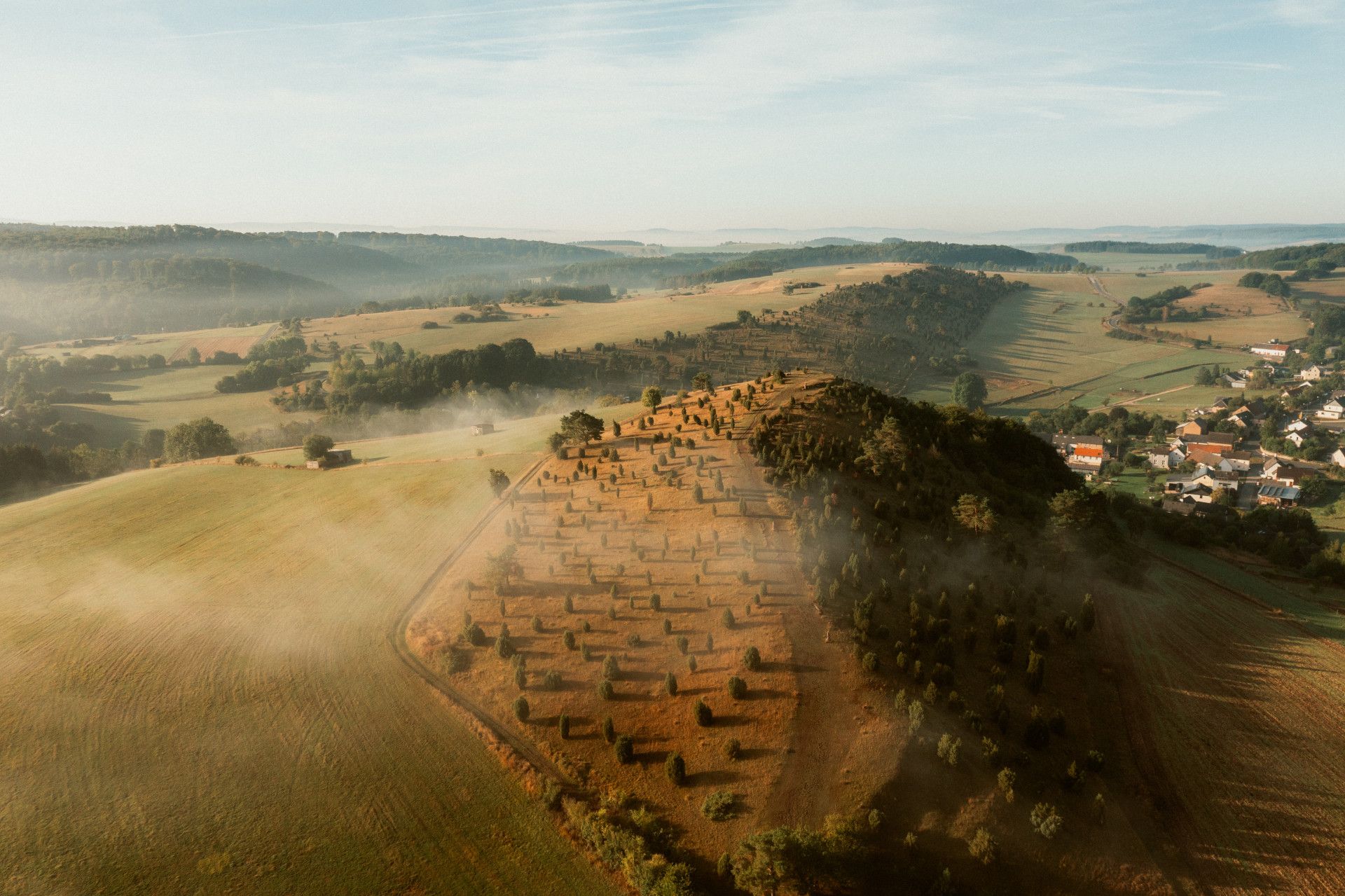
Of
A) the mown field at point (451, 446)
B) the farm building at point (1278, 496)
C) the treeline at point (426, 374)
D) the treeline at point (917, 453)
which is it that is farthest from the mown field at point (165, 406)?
the farm building at point (1278, 496)

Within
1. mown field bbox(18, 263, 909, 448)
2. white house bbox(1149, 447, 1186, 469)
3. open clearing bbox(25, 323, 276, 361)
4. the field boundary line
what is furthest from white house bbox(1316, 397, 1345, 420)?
open clearing bbox(25, 323, 276, 361)

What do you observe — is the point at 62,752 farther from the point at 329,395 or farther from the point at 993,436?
the point at 329,395

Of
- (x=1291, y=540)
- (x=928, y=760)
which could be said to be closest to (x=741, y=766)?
(x=928, y=760)

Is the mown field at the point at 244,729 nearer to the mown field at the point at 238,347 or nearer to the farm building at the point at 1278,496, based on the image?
the mown field at the point at 238,347

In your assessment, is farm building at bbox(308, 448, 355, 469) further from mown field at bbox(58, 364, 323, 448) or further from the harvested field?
mown field at bbox(58, 364, 323, 448)

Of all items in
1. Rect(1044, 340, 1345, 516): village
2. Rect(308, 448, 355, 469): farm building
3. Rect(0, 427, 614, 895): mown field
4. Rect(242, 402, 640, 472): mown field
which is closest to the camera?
Rect(0, 427, 614, 895): mown field

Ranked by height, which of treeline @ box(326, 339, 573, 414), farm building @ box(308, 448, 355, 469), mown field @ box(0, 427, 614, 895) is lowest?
mown field @ box(0, 427, 614, 895)
